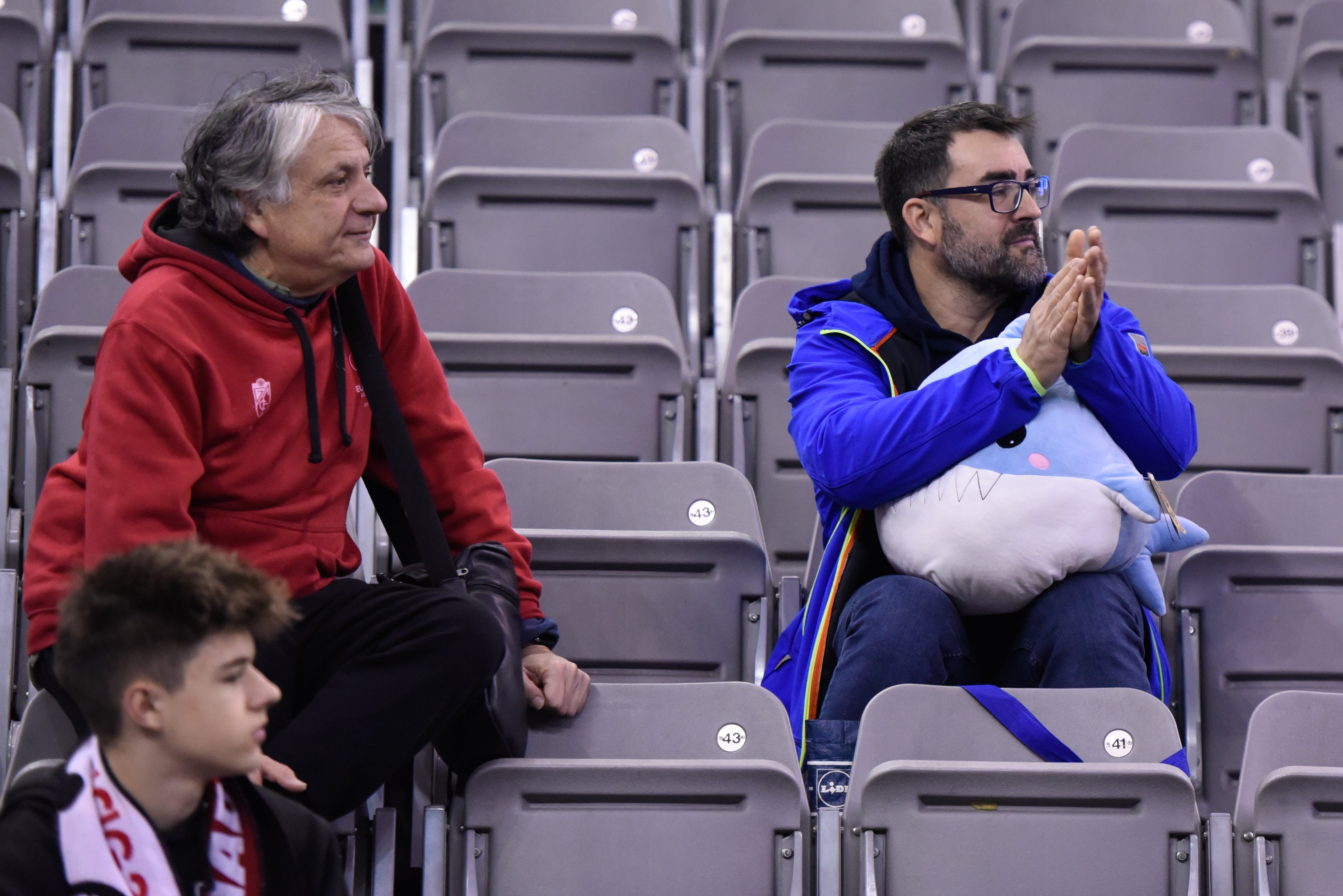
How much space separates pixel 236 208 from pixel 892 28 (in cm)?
237

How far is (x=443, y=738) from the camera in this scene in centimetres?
190

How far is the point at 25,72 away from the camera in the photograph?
3535mm

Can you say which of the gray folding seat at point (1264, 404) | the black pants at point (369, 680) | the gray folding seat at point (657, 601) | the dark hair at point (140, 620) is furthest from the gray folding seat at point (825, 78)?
the dark hair at point (140, 620)

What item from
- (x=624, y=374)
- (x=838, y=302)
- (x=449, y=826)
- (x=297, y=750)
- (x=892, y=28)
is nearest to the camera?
(x=297, y=750)

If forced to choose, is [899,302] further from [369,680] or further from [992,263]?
[369,680]

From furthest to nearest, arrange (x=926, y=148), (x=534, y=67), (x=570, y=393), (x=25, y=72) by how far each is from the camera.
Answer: (x=534, y=67) < (x=25, y=72) < (x=570, y=393) < (x=926, y=148)

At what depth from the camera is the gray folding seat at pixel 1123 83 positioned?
12.3ft

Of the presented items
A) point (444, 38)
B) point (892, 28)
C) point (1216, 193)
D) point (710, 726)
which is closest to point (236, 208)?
point (710, 726)

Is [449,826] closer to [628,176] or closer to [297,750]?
[297,750]

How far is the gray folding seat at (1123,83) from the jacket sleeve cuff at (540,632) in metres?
2.02

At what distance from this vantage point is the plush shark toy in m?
2.05

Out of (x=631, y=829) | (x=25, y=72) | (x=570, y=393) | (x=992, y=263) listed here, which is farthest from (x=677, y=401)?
(x=25, y=72)

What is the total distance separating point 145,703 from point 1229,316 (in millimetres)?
2220

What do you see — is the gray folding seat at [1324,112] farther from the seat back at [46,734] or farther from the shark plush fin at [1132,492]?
the seat back at [46,734]
